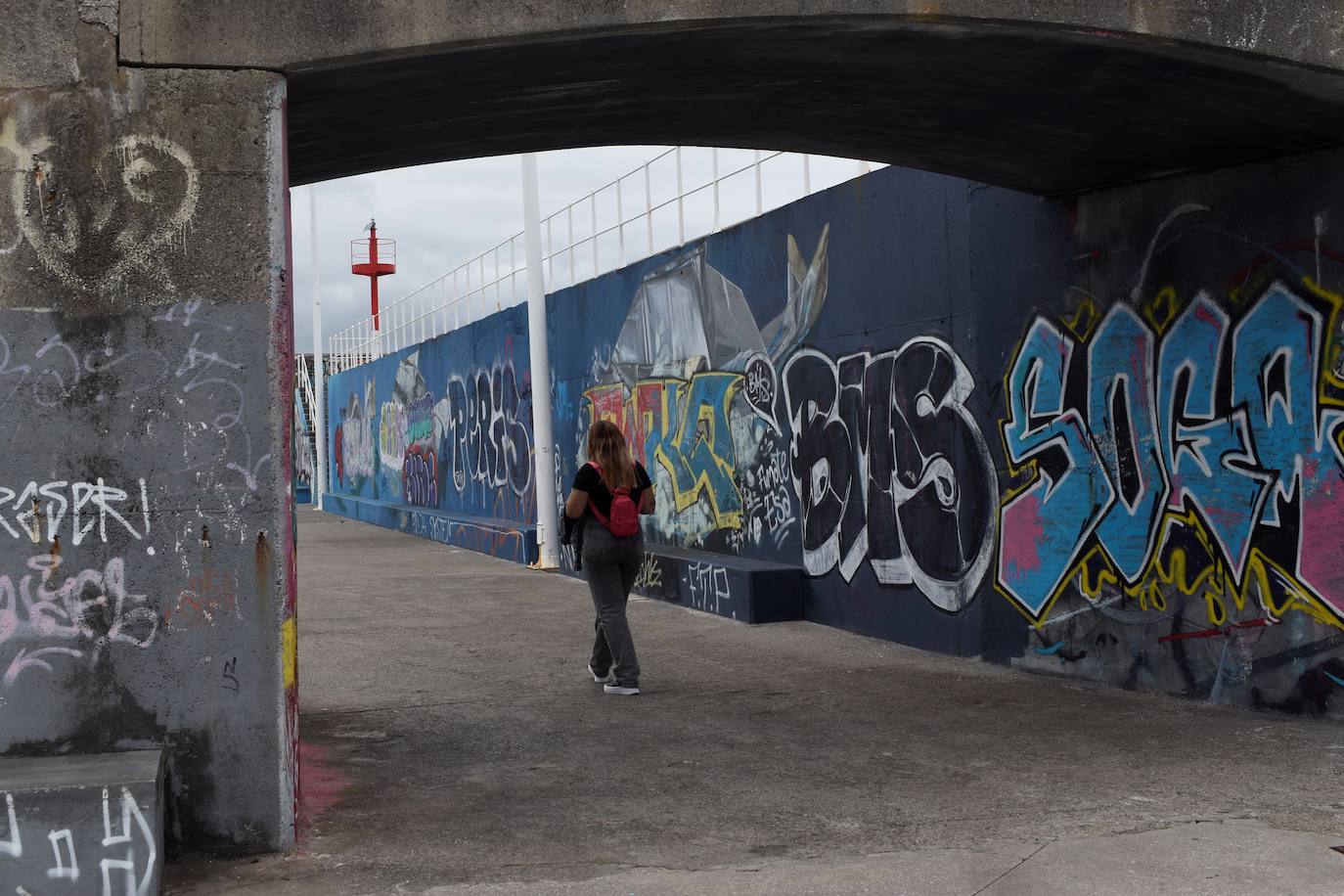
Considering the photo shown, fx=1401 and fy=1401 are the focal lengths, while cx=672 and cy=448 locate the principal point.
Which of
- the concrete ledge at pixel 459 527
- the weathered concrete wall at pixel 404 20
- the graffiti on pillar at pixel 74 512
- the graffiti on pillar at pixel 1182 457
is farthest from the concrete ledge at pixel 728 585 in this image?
the graffiti on pillar at pixel 74 512

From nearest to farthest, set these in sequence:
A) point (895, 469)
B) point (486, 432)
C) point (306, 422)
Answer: point (895, 469)
point (486, 432)
point (306, 422)

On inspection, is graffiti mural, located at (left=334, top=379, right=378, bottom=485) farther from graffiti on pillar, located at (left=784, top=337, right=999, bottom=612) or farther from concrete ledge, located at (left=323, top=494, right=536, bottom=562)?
graffiti on pillar, located at (left=784, top=337, right=999, bottom=612)

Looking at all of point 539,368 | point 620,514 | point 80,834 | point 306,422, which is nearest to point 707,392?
point 539,368

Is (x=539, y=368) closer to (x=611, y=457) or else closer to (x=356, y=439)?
(x=611, y=457)

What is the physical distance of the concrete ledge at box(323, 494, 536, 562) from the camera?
1841 centimetres

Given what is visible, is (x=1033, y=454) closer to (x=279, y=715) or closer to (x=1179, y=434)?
(x=1179, y=434)

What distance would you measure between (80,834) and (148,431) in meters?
1.50

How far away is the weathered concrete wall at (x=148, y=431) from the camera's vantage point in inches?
207

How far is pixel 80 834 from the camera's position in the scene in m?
4.76

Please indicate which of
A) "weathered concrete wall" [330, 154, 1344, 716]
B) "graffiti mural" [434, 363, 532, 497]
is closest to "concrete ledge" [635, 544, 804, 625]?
"weathered concrete wall" [330, 154, 1344, 716]

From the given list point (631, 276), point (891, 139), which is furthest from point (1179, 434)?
point (631, 276)

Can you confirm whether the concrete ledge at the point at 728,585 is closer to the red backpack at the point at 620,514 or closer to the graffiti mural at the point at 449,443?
the red backpack at the point at 620,514

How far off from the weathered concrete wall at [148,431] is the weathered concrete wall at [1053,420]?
5.07 meters

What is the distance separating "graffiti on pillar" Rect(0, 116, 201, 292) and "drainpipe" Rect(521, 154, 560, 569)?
1144 centimetres
